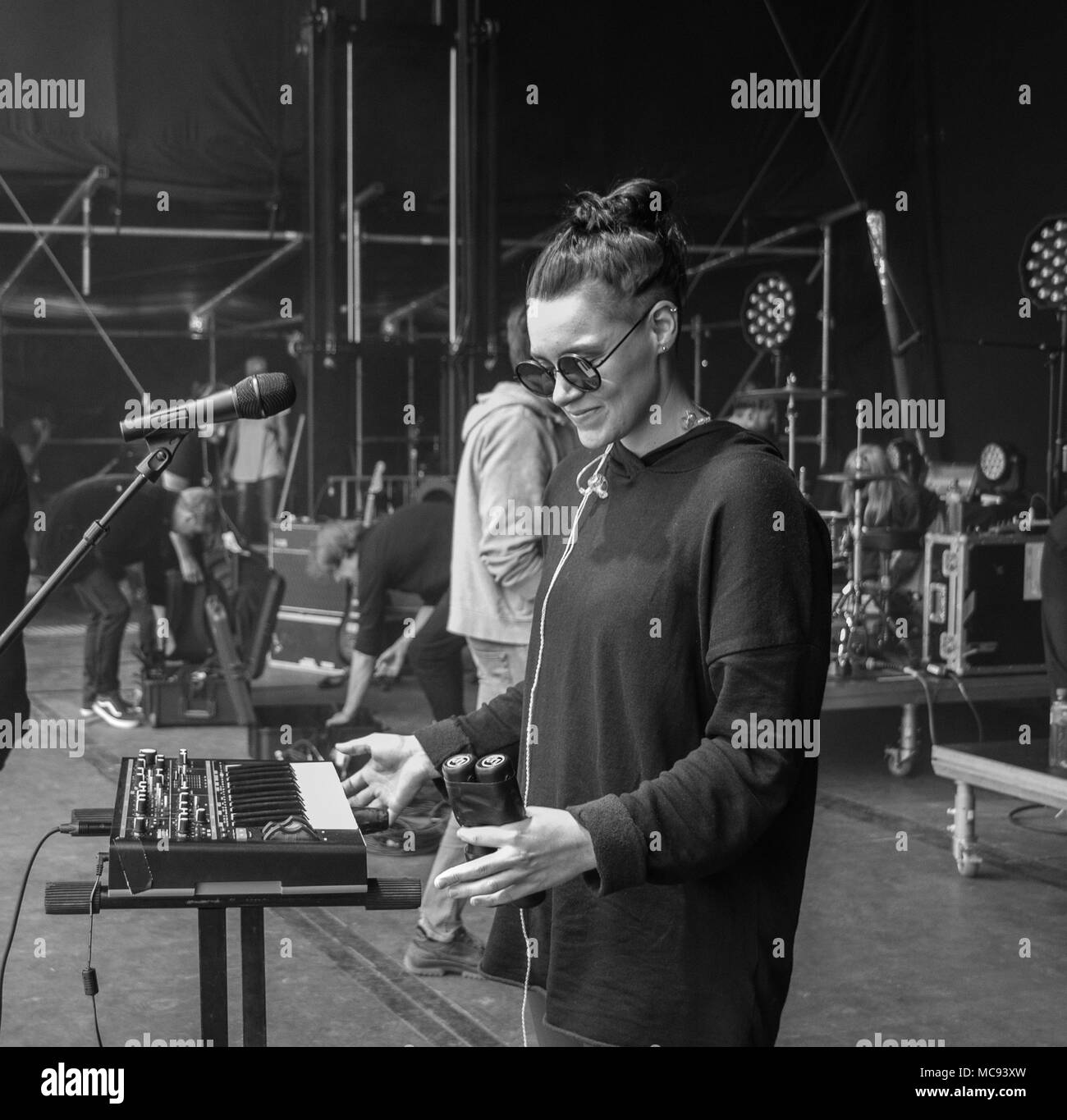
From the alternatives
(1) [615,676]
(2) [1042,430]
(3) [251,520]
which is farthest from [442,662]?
(3) [251,520]

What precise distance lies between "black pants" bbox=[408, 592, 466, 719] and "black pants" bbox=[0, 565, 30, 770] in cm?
154

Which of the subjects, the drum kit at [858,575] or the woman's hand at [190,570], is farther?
the woman's hand at [190,570]

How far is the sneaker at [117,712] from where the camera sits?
700 centimetres

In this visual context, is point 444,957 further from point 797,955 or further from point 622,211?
point 622,211

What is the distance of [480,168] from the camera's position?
781 cm

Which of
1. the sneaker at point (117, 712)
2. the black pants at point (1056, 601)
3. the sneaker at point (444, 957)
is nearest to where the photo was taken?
the sneaker at point (444, 957)

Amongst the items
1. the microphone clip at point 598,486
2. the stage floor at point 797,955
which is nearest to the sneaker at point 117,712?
the stage floor at point 797,955

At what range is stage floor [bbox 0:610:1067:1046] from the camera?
3447mm

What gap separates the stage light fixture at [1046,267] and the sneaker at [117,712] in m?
5.05

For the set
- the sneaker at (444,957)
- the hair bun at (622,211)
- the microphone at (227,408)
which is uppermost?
the hair bun at (622,211)

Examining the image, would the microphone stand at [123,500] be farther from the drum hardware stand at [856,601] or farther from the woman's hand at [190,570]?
the woman's hand at [190,570]

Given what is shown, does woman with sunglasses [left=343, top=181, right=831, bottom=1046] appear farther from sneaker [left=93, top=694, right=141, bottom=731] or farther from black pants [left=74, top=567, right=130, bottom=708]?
black pants [left=74, top=567, right=130, bottom=708]
